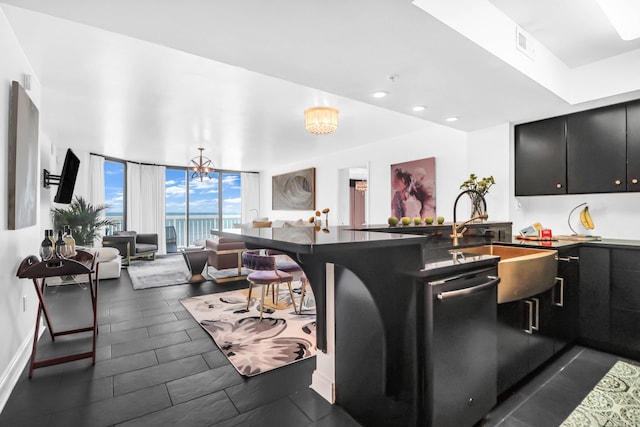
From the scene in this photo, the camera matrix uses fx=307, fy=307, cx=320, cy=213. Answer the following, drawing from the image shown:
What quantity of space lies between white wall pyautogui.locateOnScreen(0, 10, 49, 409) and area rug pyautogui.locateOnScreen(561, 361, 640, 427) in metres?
3.35

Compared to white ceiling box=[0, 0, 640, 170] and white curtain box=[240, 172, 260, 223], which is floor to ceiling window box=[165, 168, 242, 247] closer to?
white curtain box=[240, 172, 260, 223]

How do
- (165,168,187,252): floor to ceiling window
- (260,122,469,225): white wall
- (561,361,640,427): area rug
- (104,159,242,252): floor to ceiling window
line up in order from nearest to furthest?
(561,361,640,427): area rug
(260,122,469,225): white wall
(104,159,242,252): floor to ceiling window
(165,168,187,252): floor to ceiling window

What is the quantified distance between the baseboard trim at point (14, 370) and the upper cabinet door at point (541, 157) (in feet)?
14.8

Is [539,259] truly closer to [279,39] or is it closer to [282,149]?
[279,39]

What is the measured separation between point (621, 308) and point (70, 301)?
579cm

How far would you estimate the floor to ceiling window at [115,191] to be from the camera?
25.4ft

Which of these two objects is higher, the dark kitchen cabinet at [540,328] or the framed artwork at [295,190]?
the framed artwork at [295,190]

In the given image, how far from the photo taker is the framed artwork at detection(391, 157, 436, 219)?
472cm

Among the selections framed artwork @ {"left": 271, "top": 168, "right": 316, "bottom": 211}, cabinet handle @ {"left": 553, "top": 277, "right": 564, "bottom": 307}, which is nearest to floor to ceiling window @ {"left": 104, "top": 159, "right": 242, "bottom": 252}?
framed artwork @ {"left": 271, "top": 168, "right": 316, "bottom": 211}

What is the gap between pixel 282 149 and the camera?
6.45m

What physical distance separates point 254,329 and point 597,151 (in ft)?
11.9

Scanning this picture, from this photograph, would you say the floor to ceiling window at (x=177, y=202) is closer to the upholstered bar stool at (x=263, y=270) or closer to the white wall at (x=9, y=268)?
the upholstered bar stool at (x=263, y=270)

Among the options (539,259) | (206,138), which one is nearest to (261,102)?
(206,138)

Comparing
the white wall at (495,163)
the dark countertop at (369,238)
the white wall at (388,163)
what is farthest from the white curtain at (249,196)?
the dark countertop at (369,238)
